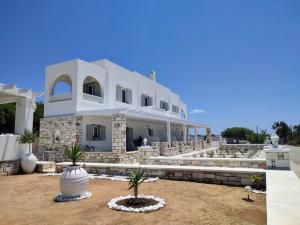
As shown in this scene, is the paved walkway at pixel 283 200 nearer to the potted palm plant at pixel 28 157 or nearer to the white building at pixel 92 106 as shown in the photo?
the white building at pixel 92 106

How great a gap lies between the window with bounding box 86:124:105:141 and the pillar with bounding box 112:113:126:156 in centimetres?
413

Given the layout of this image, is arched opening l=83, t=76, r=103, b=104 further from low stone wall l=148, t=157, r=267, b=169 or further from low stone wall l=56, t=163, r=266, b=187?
low stone wall l=56, t=163, r=266, b=187

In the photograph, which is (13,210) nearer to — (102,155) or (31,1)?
(102,155)

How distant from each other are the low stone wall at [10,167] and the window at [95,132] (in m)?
6.08

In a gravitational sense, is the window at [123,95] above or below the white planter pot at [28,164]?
above

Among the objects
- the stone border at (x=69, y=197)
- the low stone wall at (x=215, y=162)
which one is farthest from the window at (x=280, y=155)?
the stone border at (x=69, y=197)

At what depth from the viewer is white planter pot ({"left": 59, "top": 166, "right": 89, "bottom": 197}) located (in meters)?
5.84

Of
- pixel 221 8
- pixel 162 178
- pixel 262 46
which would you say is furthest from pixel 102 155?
pixel 262 46

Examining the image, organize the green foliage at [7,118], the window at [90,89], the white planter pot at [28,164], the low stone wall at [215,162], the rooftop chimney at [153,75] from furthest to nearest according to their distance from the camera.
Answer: the rooftop chimney at [153,75], the green foliage at [7,118], the window at [90,89], the white planter pot at [28,164], the low stone wall at [215,162]

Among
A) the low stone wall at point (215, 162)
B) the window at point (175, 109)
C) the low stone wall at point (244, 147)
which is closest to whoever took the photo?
the low stone wall at point (215, 162)

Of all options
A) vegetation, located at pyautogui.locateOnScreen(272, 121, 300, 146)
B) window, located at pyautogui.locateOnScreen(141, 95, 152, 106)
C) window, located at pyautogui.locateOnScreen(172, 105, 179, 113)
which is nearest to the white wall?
window, located at pyautogui.locateOnScreen(141, 95, 152, 106)

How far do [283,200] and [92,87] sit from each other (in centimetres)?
1732

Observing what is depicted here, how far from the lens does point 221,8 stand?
11.7m

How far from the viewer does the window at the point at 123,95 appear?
799 inches
